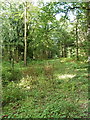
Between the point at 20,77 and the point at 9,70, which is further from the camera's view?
the point at 9,70

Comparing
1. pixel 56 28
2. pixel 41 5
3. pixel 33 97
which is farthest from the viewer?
pixel 33 97

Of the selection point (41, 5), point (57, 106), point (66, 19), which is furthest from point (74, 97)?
point (41, 5)

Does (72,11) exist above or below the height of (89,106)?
above

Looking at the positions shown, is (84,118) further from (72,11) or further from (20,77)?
(20,77)

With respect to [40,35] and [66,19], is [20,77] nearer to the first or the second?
[40,35]

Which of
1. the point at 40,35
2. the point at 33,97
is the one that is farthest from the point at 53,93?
the point at 40,35

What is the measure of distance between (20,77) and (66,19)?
8.53 ft

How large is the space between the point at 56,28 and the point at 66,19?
1.00 ft

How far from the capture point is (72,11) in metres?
2.05

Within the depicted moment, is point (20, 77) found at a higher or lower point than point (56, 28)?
lower

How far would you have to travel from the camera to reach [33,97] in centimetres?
236

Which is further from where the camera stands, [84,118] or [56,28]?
[56,28]

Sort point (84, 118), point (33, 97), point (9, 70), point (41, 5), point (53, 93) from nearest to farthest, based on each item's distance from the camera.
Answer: point (84, 118) → point (41, 5) → point (33, 97) → point (53, 93) → point (9, 70)

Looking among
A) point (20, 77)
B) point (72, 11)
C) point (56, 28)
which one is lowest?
point (20, 77)
